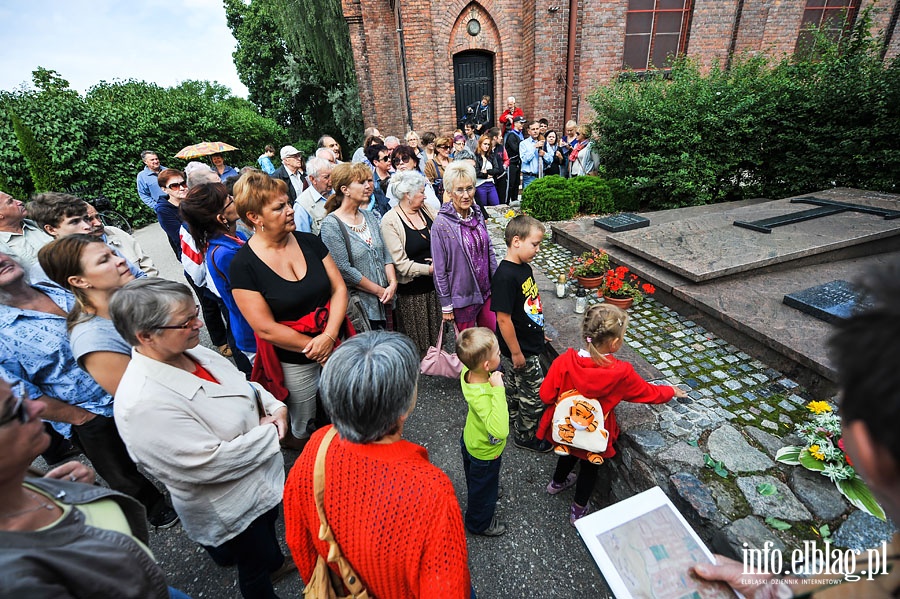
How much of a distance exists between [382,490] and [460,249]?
220 cm

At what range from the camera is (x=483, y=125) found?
1156 cm

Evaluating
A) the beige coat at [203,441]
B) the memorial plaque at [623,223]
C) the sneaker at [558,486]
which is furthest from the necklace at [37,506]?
the memorial plaque at [623,223]

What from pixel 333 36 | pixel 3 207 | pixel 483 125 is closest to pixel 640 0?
pixel 483 125

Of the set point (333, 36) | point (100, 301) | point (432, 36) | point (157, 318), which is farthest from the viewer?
point (333, 36)

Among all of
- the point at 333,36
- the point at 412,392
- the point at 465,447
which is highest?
the point at 333,36

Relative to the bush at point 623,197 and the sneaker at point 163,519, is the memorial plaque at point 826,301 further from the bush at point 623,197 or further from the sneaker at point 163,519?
the sneaker at point 163,519

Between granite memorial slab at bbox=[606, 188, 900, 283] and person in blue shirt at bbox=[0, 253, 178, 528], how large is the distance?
16.3ft

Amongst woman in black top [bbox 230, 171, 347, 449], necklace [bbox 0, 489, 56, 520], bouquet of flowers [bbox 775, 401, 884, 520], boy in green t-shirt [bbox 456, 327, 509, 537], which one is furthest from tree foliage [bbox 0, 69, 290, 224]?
bouquet of flowers [bbox 775, 401, 884, 520]

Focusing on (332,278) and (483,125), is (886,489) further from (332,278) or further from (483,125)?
(483,125)

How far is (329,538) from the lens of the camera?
116 cm

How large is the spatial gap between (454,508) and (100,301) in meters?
2.15

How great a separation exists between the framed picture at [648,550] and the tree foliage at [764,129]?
23.0 feet

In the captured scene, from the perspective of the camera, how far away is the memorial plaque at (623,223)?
565cm

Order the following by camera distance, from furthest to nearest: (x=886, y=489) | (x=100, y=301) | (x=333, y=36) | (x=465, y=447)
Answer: (x=333, y=36), (x=465, y=447), (x=100, y=301), (x=886, y=489)
